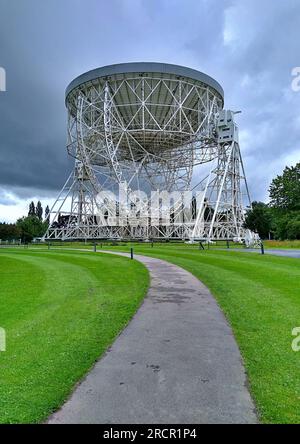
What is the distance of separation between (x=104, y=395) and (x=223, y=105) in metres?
44.2

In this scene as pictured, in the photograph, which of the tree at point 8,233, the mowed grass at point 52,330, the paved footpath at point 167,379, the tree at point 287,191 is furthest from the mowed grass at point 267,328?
the tree at point 8,233

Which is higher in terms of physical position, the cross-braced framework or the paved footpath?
the cross-braced framework

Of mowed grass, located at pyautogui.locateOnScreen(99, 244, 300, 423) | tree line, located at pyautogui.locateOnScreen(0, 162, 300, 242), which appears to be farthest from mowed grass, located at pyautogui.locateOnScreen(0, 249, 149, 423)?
tree line, located at pyautogui.locateOnScreen(0, 162, 300, 242)

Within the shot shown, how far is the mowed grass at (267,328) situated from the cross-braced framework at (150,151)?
82.3ft

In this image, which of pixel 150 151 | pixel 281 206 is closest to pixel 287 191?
pixel 281 206

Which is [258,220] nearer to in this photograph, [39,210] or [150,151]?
[150,151]

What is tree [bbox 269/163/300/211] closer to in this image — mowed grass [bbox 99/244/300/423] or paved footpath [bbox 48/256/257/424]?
mowed grass [bbox 99/244/300/423]

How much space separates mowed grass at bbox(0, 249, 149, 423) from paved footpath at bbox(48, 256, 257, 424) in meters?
0.26

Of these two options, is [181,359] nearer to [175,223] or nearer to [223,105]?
[175,223]

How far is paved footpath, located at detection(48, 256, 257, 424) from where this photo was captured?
3107 mm

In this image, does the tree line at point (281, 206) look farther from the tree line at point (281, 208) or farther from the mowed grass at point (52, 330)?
the mowed grass at point (52, 330)

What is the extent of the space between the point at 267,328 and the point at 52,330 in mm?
3795

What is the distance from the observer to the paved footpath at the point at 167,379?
311cm
